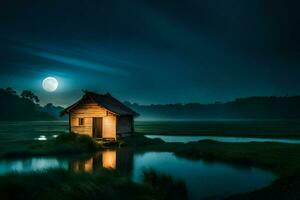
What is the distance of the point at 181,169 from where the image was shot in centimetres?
2338

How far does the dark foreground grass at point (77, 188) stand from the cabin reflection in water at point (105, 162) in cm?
853

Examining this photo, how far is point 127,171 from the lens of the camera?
22.4 meters

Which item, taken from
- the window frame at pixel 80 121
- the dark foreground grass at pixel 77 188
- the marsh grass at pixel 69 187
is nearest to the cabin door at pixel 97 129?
the window frame at pixel 80 121

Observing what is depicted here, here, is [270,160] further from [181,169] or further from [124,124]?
[124,124]

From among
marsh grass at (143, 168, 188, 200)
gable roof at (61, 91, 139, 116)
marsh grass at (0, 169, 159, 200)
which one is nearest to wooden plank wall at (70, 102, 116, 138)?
gable roof at (61, 91, 139, 116)

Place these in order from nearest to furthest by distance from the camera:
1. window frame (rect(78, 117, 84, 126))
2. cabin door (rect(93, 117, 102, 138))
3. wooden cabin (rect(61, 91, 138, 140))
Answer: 1. wooden cabin (rect(61, 91, 138, 140))
2. window frame (rect(78, 117, 84, 126))
3. cabin door (rect(93, 117, 102, 138))

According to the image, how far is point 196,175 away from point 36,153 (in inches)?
666

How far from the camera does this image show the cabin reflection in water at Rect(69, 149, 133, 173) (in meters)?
23.5

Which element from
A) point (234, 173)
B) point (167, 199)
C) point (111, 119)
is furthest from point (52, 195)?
point (111, 119)

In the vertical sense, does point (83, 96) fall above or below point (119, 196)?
above

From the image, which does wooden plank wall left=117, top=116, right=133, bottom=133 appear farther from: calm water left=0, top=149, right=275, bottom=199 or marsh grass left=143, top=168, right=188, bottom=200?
marsh grass left=143, top=168, right=188, bottom=200

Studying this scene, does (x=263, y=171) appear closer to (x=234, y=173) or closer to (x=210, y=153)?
(x=234, y=173)

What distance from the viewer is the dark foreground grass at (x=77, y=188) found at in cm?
1084

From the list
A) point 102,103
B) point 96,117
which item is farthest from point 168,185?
point 96,117
